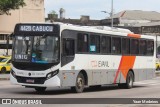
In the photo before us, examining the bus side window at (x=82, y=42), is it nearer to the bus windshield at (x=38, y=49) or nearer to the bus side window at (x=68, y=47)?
the bus side window at (x=68, y=47)

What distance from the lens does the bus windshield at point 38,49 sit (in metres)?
20.9

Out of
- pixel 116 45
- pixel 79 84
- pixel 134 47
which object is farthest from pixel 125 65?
pixel 79 84

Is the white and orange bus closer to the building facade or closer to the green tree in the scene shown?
the green tree

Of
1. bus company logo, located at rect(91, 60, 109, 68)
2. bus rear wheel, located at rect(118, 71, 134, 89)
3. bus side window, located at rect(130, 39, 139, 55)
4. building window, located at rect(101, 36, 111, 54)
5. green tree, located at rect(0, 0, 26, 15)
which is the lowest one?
bus rear wheel, located at rect(118, 71, 134, 89)

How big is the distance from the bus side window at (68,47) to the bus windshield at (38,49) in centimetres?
49

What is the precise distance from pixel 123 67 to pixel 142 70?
2.60m

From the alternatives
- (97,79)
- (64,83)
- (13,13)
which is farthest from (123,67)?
(13,13)

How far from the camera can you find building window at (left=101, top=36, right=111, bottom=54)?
2452cm

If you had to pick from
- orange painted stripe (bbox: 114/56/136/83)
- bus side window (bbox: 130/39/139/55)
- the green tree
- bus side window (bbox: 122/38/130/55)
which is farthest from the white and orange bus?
the green tree

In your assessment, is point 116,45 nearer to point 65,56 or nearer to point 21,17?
point 65,56

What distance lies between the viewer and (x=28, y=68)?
21.1 metres

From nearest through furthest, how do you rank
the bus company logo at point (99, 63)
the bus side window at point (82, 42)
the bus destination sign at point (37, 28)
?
the bus destination sign at point (37, 28) → the bus side window at point (82, 42) → the bus company logo at point (99, 63)

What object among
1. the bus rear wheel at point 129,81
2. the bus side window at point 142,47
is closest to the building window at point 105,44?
the bus rear wheel at point 129,81

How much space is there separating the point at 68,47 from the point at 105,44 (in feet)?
11.6
